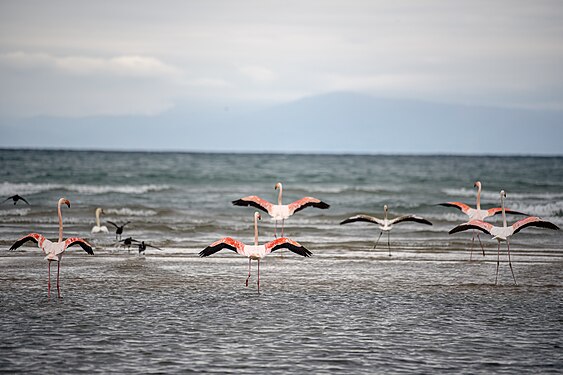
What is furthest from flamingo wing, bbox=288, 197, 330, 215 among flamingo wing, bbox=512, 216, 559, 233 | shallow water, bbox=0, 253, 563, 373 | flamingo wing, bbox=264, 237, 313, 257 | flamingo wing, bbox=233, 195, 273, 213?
flamingo wing, bbox=512, 216, 559, 233

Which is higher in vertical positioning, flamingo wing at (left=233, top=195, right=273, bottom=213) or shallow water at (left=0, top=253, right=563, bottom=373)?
flamingo wing at (left=233, top=195, right=273, bottom=213)

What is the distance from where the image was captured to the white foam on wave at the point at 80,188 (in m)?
39.8

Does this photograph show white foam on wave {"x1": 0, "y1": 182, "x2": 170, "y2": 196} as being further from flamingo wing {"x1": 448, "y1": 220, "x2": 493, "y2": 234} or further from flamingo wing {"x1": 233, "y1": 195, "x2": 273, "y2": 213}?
flamingo wing {"x1": 448, "y1": 220, "x2": 493, "y2": 234}

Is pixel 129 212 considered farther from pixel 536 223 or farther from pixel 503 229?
pixel 536 223

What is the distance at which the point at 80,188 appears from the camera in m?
42.6

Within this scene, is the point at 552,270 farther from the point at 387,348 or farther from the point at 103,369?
the point at 103,369

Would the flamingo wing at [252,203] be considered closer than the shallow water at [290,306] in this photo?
No

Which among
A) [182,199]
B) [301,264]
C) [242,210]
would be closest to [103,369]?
[301,264]

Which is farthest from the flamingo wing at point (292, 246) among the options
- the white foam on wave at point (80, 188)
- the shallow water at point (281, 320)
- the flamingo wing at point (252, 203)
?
the white foam on wave at point (80, 188)

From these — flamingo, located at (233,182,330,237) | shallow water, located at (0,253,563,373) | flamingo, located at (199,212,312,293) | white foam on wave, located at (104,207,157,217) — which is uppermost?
white foam on wave, located at (104,207,157,217)

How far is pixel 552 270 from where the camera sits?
49.1 ft

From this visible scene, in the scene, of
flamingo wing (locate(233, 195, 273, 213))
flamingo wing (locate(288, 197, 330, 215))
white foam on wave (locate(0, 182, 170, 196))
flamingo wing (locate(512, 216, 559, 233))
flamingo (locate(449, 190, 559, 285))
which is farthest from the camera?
white foam on wave (locate(0, 182, 170, 196))

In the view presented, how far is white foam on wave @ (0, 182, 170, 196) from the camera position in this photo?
130 feet

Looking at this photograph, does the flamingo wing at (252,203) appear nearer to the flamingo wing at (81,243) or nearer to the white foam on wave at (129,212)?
the flamingo wing at (81,243)
